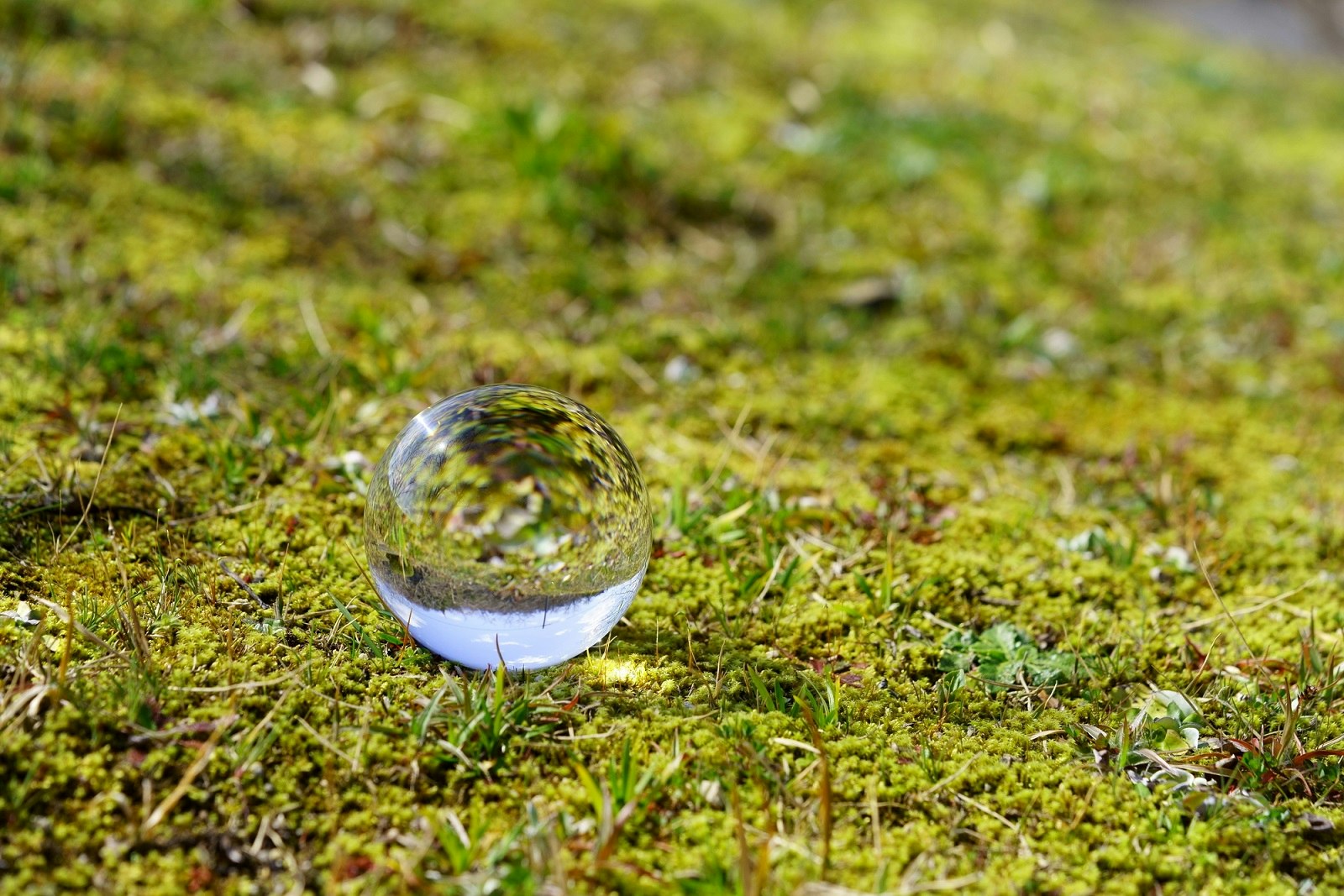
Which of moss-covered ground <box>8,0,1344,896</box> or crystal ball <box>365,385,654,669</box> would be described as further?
crystal ball <box>365,385,654,669</box>

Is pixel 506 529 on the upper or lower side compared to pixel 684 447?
upper

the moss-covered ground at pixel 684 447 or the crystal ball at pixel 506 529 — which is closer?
the moss-covered ground at pixel 684 447

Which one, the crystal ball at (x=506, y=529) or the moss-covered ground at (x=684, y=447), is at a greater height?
the crystal ball at (x=506, y=529)

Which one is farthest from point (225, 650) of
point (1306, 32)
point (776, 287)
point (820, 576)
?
point (1306, 32)

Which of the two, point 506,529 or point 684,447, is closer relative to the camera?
point 506,529
